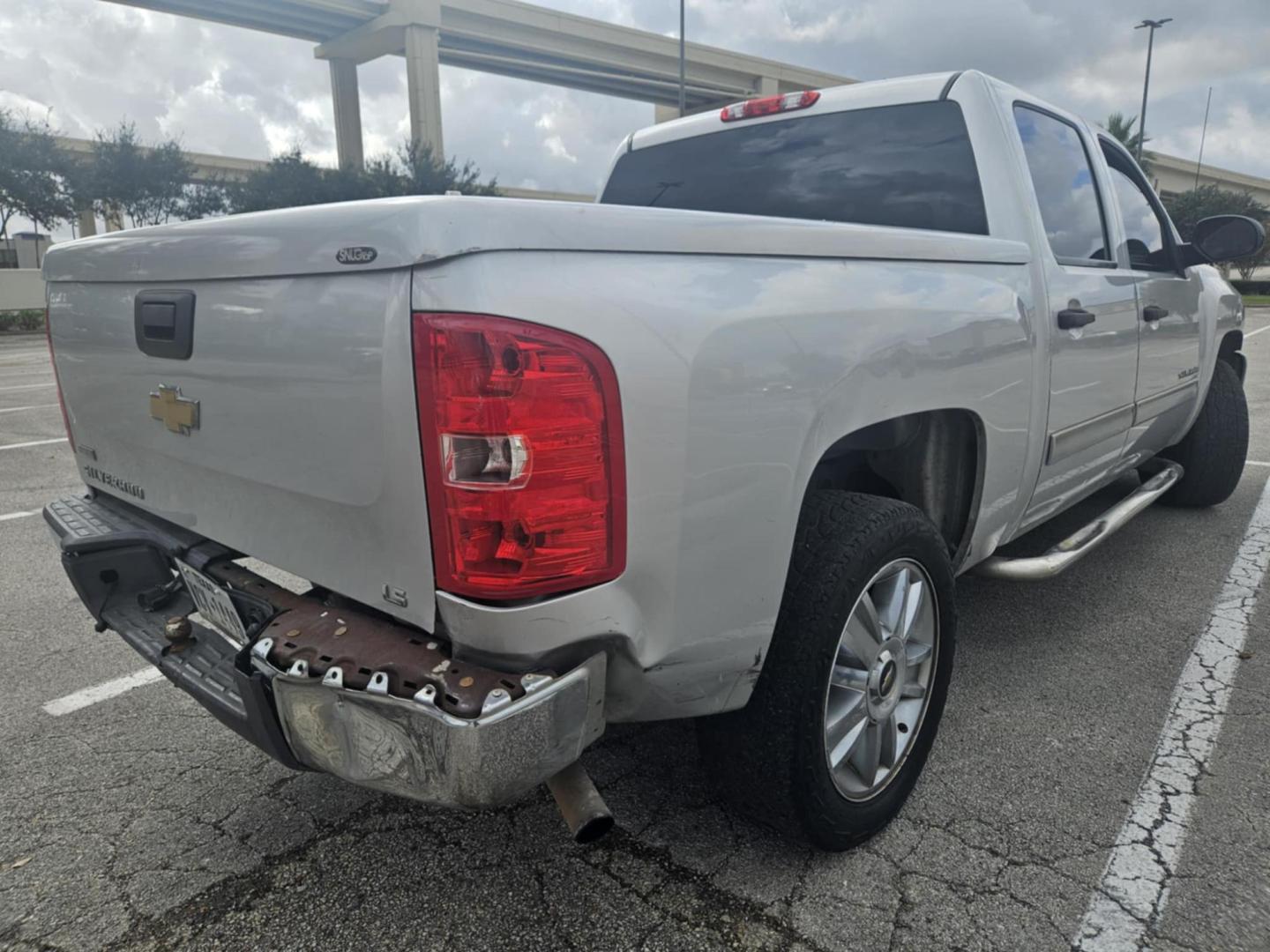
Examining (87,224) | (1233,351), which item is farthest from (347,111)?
(1233,351)

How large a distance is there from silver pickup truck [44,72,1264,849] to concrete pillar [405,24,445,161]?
40.1 metres

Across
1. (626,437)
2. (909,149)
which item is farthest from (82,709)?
(909,149)

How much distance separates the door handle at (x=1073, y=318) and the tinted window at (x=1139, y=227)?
3.28ft

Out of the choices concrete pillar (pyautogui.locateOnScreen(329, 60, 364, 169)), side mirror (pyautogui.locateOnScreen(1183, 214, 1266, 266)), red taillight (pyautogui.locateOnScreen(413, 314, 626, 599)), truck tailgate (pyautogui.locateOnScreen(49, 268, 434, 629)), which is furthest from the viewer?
concrete pillar (pyautogui.locateOnScreen(329, 60, 364, 169))

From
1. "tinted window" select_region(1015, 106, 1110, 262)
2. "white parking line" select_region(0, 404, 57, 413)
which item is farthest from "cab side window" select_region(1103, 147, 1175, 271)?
"white parking line" select_region(0, 404, 57, 413)

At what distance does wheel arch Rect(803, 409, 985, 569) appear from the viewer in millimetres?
2576

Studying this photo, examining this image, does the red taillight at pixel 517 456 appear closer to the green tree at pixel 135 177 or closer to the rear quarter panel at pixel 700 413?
the rear quarter panel at pixel 700 413

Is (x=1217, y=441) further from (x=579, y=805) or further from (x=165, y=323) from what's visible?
(x=165, y=323)

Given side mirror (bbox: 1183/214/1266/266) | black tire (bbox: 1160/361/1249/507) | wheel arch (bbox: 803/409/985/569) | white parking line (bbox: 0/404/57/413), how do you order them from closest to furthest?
wheel arch (bbox: 803/409/985/569)
side mirror (bbox: 1183/214/1266/266)
black tire (bbox: 1160/361/1249/507)
white parking line (bbox: 0/404/57/413)

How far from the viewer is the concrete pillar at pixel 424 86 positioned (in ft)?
125

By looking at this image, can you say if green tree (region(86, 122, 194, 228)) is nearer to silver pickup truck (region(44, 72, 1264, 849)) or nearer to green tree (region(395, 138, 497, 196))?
green tree (region(395, 138, 497, 196))

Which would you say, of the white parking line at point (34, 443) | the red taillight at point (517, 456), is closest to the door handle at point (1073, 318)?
the red taillight at point (517, 456)

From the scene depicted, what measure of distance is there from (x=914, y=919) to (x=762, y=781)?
46cm

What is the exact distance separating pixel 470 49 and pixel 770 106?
143ft
